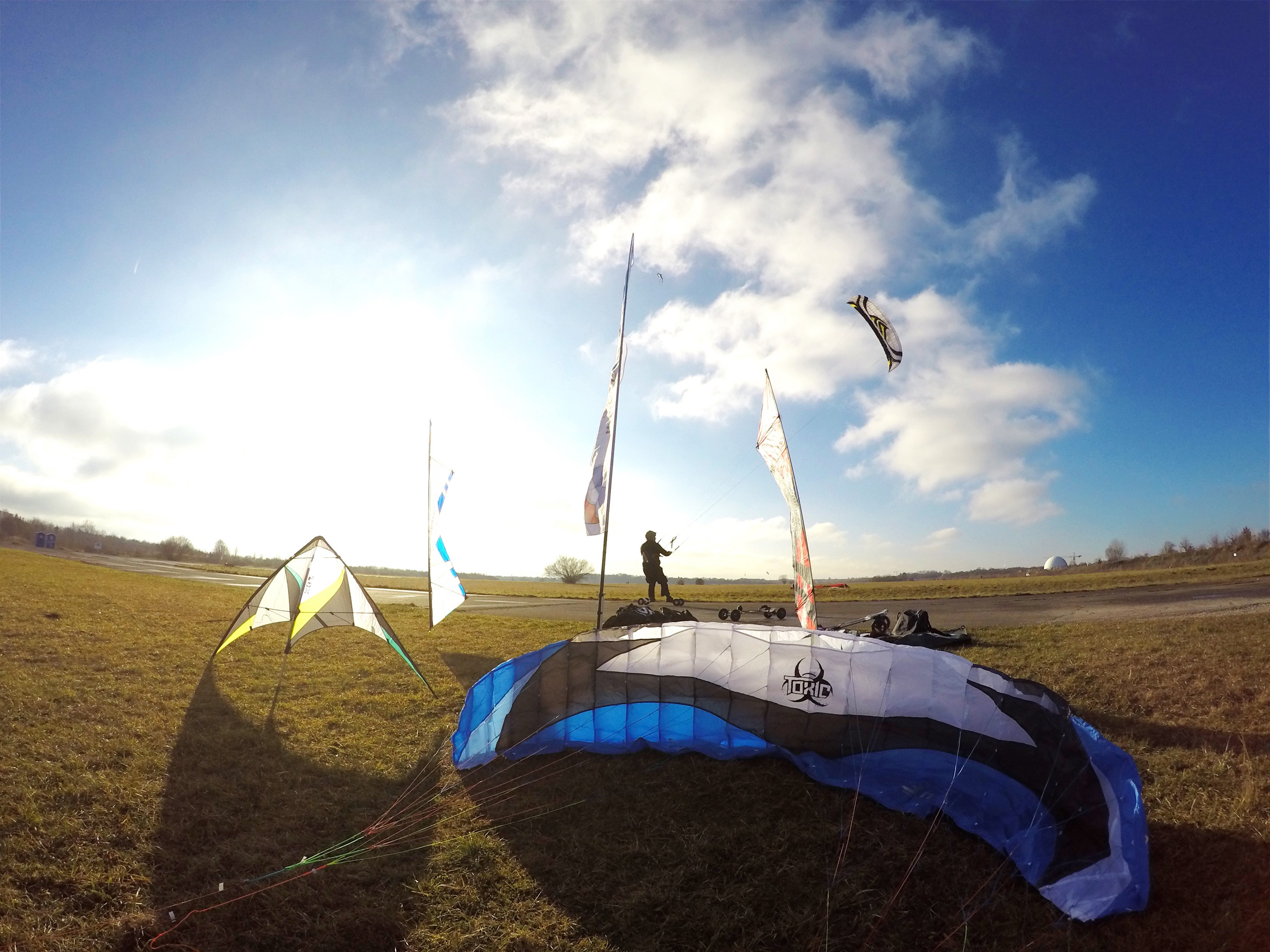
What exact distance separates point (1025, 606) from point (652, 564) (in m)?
12.3

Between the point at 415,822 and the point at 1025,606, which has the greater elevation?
the point at 1025,606

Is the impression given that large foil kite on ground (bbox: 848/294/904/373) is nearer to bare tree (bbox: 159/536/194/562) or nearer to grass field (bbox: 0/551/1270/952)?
grass field (bbox: 0/551/1270/952)

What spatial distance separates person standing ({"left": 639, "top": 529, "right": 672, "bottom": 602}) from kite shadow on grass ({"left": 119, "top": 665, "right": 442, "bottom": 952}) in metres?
9.68

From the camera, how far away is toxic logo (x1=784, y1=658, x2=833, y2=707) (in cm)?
612

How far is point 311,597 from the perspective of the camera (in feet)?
36.6

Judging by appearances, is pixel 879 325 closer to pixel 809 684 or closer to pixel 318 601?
pixel 809 684

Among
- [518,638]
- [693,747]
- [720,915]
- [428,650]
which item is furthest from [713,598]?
[720,915]

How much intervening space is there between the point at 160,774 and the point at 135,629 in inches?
415

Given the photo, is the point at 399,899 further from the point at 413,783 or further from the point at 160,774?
the point at 160,774

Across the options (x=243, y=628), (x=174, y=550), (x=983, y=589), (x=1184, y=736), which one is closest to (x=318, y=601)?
(x=243, y=628)

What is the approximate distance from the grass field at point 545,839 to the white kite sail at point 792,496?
11.6 ft

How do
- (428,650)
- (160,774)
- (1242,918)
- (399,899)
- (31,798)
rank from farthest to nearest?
(428,650)
(160,774)
(31,798)
(399,899)
(1242,918)

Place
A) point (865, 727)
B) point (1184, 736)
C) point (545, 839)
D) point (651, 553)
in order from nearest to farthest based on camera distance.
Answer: point (545, 839)
point (865, 727)
point (1184, 736)
point (651, 553)

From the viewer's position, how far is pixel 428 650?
13805 millimetres
